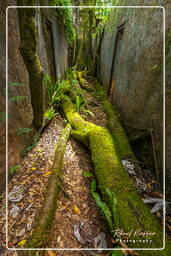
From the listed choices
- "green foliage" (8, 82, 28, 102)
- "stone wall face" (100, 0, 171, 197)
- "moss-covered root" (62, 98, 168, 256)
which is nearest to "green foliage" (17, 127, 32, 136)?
"green foliage" (8, 82, 28, 102)

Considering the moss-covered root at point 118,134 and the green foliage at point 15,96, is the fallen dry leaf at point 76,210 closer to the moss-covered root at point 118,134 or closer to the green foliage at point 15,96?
the moss-covered root at point 118,134

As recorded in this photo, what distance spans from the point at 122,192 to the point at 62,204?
2.57 ft

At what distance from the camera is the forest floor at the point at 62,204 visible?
125 centimetres

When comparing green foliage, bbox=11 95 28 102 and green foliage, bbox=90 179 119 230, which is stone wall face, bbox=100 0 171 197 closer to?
green foliage, bbox=90 179 119 230

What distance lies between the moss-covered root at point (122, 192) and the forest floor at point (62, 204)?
27cm

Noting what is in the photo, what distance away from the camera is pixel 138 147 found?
8.65 ft

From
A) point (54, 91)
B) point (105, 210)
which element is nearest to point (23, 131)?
point (105, 210)

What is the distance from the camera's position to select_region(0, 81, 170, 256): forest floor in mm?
1250

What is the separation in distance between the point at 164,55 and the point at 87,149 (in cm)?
211

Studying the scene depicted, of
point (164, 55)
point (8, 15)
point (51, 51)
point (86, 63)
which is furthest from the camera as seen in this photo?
point (86, 63)

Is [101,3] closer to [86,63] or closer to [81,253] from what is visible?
[86,63]

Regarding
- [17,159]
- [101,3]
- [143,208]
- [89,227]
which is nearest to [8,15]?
[17,159]

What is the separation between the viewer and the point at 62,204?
5.07 ft

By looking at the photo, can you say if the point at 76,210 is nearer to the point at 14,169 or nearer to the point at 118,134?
the point at 14,169
